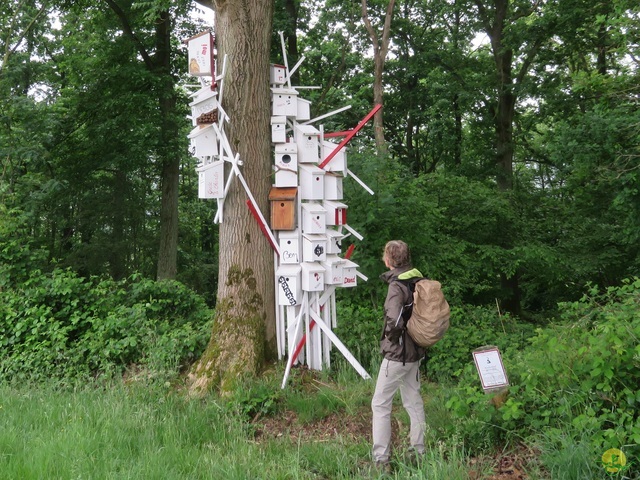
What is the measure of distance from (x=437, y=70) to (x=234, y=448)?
1432 cm

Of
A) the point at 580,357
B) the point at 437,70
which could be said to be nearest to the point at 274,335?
the point at 580,357

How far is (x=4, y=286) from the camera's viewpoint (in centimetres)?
Answer: 764

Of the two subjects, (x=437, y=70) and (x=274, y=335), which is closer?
(x=274, y=335)

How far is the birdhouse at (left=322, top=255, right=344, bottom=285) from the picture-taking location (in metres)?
5.83

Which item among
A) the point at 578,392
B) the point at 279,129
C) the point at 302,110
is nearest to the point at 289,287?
the point at 279,129

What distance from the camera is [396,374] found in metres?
4.00

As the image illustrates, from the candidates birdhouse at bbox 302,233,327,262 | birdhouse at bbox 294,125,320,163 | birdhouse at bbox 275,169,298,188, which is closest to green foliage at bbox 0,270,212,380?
birdhouse at bbox 302,233,327,262

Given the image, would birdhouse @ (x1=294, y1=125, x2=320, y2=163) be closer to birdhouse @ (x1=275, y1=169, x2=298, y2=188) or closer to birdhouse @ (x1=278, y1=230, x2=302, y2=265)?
birdhouse @ (x1=275, y1=169, x2=298, y2=188)

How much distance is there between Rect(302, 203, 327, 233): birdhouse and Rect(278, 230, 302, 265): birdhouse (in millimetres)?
138

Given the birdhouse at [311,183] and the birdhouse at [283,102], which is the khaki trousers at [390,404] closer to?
the birdhouse at [311,183]

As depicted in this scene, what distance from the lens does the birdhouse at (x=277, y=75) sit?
6.32m

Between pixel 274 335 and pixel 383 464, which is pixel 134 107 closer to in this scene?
pixel 274 335

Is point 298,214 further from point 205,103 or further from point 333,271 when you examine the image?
point 205,103

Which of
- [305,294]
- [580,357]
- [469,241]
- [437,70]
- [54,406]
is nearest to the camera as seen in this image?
[580,357]
